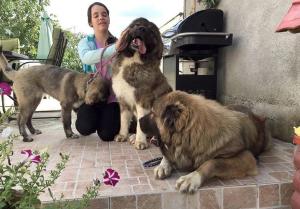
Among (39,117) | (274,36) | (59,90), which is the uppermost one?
(274,36)

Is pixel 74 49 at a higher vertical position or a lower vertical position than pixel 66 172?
higher

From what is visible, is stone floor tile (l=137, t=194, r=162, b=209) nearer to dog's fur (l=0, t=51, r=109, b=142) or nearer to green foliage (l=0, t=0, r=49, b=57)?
dog's fur (l=0, t=51, r=109, b=142)

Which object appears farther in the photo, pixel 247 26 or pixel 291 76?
pixel 247 26

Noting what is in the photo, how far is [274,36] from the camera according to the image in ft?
12.7

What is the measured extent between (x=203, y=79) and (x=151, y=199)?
11.1 feet

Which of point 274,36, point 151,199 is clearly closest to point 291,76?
point 274,36

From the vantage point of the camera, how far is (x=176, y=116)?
2264 millimetres

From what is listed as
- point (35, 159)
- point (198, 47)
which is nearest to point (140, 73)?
point (198, 47)

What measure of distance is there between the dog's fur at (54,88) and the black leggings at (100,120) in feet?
0.43

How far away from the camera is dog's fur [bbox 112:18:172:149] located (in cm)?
345

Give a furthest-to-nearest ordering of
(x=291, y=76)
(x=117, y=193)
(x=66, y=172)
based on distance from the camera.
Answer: (x=291, y=76)
(x=66, y=172)
(x=117, y=193)

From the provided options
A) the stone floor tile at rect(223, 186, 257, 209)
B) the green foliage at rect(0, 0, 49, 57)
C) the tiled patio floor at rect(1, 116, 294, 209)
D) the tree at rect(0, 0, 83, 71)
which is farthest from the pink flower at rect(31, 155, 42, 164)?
the green foliage at rect(0, 0, 49, 57)

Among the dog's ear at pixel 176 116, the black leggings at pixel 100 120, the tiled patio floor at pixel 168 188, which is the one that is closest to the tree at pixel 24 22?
the black leggings at pixel 100 120

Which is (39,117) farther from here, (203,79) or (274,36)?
(274,36)
